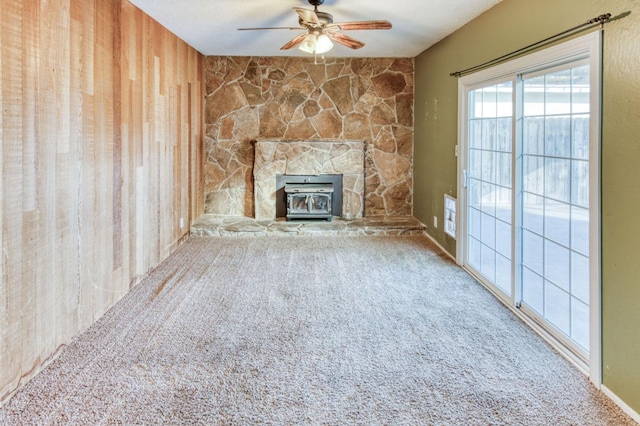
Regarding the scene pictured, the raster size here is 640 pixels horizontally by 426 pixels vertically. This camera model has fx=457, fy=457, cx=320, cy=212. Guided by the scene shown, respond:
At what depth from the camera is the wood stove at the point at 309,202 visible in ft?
21.2

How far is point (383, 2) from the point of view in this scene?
3.81m

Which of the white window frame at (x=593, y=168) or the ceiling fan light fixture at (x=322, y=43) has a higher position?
the ceiling fan light fixture at (x=322, y=43)

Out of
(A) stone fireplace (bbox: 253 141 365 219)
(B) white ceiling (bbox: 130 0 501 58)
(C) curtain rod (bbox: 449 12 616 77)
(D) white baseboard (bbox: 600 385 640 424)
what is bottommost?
(D) white baseboard (bbox: 600 385 640 424)

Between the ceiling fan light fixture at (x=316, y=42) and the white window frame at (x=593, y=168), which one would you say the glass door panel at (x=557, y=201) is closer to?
the white window frame at (x=593, y=168)

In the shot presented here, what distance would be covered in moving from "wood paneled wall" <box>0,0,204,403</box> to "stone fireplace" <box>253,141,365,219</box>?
2.06 metres

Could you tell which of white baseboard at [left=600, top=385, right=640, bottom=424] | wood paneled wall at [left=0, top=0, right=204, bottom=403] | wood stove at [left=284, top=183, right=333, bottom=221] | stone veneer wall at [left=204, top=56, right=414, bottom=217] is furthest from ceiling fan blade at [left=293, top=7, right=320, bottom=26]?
white baseboard at [left=600, top=385, right=640, bottom=424]

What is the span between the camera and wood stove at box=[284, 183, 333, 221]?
21.2ft

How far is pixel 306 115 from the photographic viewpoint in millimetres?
6664

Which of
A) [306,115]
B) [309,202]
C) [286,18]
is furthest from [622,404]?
[306,115]

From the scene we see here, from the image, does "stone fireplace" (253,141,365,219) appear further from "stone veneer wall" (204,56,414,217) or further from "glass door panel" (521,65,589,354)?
"glass door panel" (521,65,589,354)

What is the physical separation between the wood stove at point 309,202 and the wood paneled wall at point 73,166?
84.1 inches

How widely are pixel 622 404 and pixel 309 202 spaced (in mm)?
4715

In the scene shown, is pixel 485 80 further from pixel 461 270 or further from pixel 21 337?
pixel 21 337

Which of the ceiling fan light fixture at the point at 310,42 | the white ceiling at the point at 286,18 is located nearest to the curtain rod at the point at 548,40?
the white ceiling at the point at 286,18
